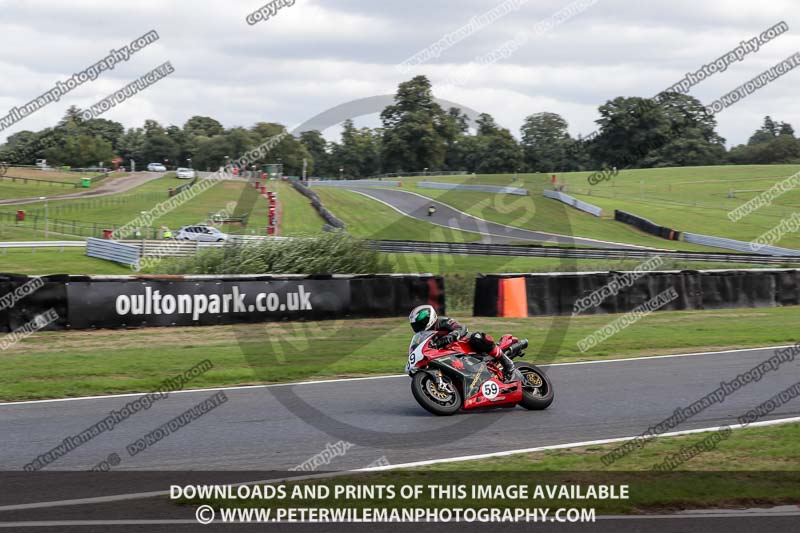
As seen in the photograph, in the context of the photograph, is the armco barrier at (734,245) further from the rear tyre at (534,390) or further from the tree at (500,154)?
the tree at (500,154)

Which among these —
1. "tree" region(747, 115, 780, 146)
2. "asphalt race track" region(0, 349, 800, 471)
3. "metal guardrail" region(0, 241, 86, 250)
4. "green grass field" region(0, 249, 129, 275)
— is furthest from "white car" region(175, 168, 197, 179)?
"tree" region(747, 115, 780, 146)

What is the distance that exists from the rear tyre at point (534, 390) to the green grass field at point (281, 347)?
3.63 meters

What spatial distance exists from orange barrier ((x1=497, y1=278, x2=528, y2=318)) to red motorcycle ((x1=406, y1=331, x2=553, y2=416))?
426 inches

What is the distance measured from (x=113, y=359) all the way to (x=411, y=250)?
2750 cm

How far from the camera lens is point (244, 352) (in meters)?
15.8

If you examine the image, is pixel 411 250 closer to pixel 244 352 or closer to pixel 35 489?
pixel 244 352

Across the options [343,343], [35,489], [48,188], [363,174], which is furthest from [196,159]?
[35,489]

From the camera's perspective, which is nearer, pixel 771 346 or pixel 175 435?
pixel 175 435

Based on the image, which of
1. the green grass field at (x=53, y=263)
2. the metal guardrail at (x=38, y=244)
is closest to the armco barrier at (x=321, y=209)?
the green grass field at (x=53, y=263)

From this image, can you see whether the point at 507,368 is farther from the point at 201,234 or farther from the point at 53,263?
the point at 201,234

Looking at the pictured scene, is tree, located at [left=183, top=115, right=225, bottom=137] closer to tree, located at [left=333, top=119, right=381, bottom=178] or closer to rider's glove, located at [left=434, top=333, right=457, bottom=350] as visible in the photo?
tree, located at [left=333, top=119, right=381, bottom=178]

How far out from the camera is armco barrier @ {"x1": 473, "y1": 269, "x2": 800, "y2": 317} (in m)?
21.4

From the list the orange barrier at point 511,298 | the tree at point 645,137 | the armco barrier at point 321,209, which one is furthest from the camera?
the tree at point 645,137

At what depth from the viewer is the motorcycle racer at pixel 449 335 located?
10.1 meters
